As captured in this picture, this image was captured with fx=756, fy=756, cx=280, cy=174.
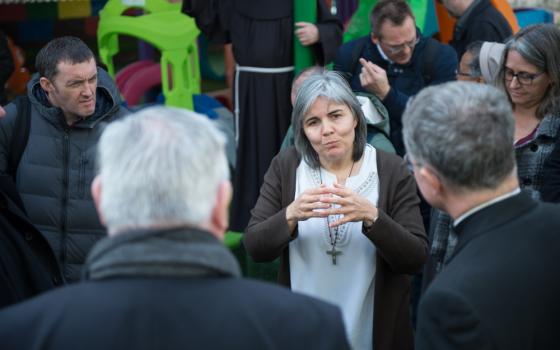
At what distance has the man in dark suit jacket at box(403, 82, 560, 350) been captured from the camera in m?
1.74

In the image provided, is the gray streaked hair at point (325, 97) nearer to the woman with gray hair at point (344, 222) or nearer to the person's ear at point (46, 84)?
the woman with gray hair at point (344, 222)

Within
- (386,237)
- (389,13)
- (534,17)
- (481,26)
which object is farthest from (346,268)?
(534,17)

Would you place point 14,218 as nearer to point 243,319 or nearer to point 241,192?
point 243,319

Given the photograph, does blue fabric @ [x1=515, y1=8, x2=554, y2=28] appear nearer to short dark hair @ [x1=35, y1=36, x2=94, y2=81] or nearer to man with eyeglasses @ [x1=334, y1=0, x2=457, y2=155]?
man with eyeglasses @ [x1=334, y1=0, x2=457, y2=155]

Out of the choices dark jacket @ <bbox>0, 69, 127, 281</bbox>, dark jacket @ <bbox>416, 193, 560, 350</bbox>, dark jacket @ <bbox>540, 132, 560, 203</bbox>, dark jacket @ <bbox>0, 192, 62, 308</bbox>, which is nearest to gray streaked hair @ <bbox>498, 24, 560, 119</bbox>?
dark jacket @ <bbox>540, 132, 560, 203</bbox>

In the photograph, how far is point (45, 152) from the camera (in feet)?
10.4

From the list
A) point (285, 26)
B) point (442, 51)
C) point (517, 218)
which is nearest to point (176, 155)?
point (517, 218)

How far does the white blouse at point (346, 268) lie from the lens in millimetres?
2693

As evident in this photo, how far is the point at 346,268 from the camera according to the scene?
2701 mm

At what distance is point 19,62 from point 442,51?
3891 mm

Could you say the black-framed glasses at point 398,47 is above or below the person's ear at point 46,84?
below

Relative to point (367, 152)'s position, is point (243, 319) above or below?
above

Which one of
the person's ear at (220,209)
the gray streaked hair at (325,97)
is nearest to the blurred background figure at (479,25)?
the gray streaked hair at (325,97)

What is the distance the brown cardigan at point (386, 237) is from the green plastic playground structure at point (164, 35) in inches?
127
